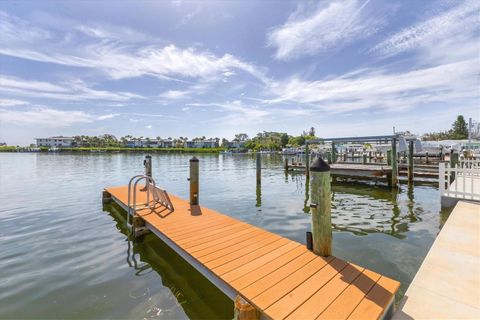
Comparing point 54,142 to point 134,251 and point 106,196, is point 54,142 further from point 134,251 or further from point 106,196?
point 134,251

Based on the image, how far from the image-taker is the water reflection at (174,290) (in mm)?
4086

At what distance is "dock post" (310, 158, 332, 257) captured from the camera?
4094mm

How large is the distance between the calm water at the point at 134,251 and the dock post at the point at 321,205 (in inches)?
74.2

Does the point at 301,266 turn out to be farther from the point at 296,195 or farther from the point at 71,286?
the point at 296,195

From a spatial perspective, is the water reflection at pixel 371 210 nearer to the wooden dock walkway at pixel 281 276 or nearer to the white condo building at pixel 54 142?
the wooden dock walkway at pixel 281 276

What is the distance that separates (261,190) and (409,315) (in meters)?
12.6

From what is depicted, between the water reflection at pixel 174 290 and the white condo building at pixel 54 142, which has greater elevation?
the white condo building at pixel 54 142

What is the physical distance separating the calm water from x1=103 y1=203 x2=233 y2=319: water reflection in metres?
0.02

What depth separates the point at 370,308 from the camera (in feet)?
9.42

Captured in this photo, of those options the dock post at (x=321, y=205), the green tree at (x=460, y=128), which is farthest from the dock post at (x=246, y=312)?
the green tree at (x=460, y=128)

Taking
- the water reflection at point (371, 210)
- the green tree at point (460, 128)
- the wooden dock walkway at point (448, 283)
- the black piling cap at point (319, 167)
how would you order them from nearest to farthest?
1. the wooden dock walkway at point (448, 283)
2. the black piling cap at point (319, 167)
3. the water reflection at point (371, 210)
4. the green tree at point (460, 128)

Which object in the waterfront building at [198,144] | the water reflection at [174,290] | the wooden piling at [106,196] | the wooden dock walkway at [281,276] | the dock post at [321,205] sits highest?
the waterfront building at [198,144]

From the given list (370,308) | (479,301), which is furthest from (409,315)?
(479,301)

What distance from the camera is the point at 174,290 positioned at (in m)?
4.73
